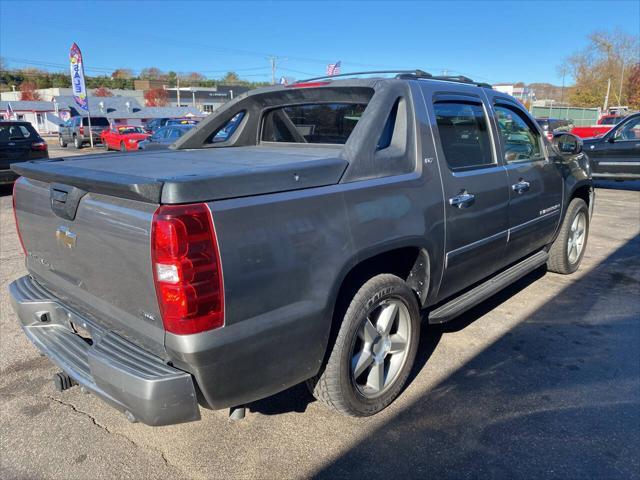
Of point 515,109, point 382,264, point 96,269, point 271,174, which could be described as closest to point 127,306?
point 96,269

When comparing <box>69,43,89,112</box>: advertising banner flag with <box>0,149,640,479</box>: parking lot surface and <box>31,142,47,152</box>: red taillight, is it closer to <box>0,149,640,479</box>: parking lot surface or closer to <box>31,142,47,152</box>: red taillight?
<box>31,142,47,152</box>: red taillight

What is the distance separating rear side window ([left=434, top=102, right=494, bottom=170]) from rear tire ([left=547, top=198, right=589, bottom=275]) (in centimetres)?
184

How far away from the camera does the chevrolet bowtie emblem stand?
8.09ft

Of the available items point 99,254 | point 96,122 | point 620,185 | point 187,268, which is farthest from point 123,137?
point 187,268

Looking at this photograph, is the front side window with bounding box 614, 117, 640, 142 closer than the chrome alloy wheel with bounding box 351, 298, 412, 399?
No

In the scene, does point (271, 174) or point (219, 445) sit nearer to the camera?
point (271, 174)

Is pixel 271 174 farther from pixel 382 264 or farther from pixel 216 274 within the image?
pixel 382 264

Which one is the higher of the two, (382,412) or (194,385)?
(194,385)

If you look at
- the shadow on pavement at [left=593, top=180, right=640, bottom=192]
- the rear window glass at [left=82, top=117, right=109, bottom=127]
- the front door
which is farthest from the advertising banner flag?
the shadow on pavement at [left=593, top=180, right=640, bottom=192]

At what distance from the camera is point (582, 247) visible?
560cm

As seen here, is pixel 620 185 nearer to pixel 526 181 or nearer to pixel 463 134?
pixel 526 181

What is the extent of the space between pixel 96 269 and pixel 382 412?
1802 millimetres

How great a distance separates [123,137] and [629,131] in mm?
22383

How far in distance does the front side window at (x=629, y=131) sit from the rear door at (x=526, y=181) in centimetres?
826
